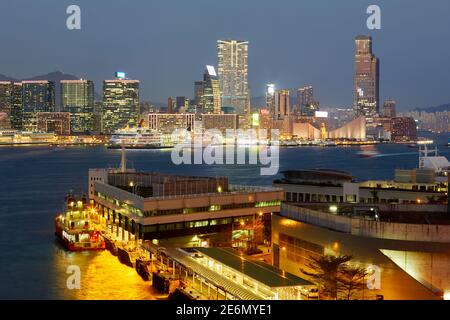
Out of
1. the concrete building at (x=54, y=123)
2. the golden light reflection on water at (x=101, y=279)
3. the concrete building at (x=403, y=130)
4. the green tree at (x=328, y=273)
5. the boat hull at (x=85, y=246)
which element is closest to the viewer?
the green tree at (x=328, y=273)

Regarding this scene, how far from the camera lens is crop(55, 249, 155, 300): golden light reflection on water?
9594 millimetres

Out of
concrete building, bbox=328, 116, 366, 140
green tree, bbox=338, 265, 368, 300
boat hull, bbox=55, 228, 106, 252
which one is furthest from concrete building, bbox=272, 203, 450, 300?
concrete building, bbox=328, 116, 366, 140

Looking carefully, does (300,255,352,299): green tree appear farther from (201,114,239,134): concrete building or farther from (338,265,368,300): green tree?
(201,114,239,134): concrete building

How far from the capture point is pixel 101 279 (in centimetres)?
1057

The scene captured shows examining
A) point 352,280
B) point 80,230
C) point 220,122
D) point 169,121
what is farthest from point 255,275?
point 220,122

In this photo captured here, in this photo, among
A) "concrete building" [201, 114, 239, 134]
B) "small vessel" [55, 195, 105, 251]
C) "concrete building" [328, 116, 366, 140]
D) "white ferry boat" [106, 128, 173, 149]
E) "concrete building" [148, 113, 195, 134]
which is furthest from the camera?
"concrete building" [201, 114, 239, 134]

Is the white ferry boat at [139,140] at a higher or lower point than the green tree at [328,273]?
higher

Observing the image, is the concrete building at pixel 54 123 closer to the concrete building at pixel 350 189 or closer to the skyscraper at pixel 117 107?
the skyscraper at pixel 117 107

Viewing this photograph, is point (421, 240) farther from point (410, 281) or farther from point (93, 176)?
point (93, 176)

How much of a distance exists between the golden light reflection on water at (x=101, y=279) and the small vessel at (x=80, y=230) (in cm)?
41

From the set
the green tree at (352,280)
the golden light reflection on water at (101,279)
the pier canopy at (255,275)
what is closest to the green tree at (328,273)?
the green tree at (352,280)

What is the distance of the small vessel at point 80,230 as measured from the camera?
13.4 metres

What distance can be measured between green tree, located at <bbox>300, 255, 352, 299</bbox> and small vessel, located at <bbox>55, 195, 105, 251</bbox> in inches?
297
